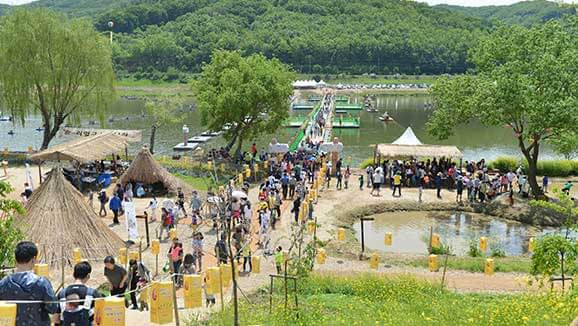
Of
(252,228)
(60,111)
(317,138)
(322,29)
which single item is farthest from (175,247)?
(322,29)

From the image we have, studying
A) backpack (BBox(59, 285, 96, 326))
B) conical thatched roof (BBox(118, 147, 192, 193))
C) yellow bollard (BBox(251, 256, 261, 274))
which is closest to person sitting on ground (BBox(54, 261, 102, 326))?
backpack (BBox(59, 285, 96, 326))

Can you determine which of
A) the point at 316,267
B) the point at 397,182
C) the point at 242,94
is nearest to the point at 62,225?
the point at 316,267

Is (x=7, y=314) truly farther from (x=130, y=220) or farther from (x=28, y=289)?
(x=130, y=220)

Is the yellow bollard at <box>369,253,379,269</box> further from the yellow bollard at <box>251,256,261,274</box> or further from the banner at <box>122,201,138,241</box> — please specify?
the banner at <box>122,201,138,241</box>

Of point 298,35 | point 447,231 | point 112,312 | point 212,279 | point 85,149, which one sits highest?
point 298,35

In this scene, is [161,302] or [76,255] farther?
[76,255]

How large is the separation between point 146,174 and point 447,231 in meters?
12.0

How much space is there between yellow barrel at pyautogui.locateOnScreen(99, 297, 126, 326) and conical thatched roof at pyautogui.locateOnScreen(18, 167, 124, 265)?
8.36 meters

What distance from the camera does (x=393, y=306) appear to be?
12938mm

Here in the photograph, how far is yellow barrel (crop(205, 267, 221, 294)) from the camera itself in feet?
44.1

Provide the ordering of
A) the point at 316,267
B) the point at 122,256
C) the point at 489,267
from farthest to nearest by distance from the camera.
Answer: the point at 316,267, the point at 489,267, the point at 122,256

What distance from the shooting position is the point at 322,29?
16188cm

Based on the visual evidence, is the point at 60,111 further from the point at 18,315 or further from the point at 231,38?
the point at 231,38

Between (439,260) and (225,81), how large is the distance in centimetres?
1781
